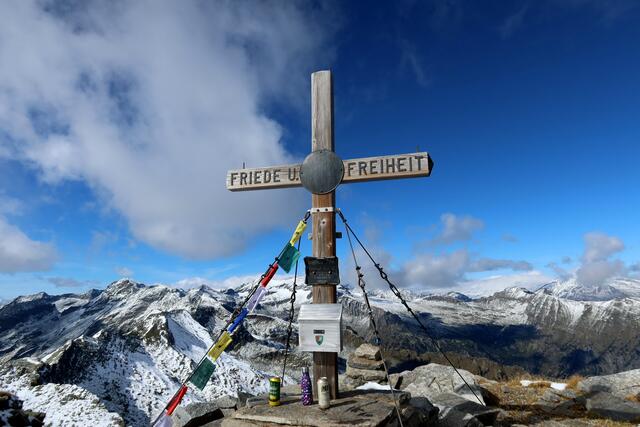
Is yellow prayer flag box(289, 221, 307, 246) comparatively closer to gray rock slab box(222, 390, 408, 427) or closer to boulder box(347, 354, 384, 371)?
gray rock slab box(222, 390, 408, 427)

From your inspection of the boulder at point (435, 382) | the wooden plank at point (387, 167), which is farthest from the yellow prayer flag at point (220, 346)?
the boulder at point (435, 382)

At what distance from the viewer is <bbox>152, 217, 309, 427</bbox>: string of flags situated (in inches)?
349

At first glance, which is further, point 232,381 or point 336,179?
point 232,381

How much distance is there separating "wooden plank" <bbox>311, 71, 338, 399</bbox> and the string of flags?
1.91 ft

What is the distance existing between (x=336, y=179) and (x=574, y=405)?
42.8 ft

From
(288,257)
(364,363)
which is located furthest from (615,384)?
(288,257)

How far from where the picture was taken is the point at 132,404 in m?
81.8

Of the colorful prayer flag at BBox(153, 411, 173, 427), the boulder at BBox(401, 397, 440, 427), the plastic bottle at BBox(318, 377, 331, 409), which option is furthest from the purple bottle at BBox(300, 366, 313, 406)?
the colorful prayer flag at BBox(153, 411, 173, 427)

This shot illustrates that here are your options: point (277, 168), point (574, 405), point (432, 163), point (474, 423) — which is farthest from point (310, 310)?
point (574, 405)

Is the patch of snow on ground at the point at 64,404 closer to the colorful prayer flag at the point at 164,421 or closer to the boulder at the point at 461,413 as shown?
the colorful prayer flag at the point at 164,421

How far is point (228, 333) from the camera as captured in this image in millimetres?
9688

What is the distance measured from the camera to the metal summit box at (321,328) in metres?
9.34

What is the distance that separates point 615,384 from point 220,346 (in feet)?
58.2

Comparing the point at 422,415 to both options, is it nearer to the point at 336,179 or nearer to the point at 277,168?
the point at 336,179
